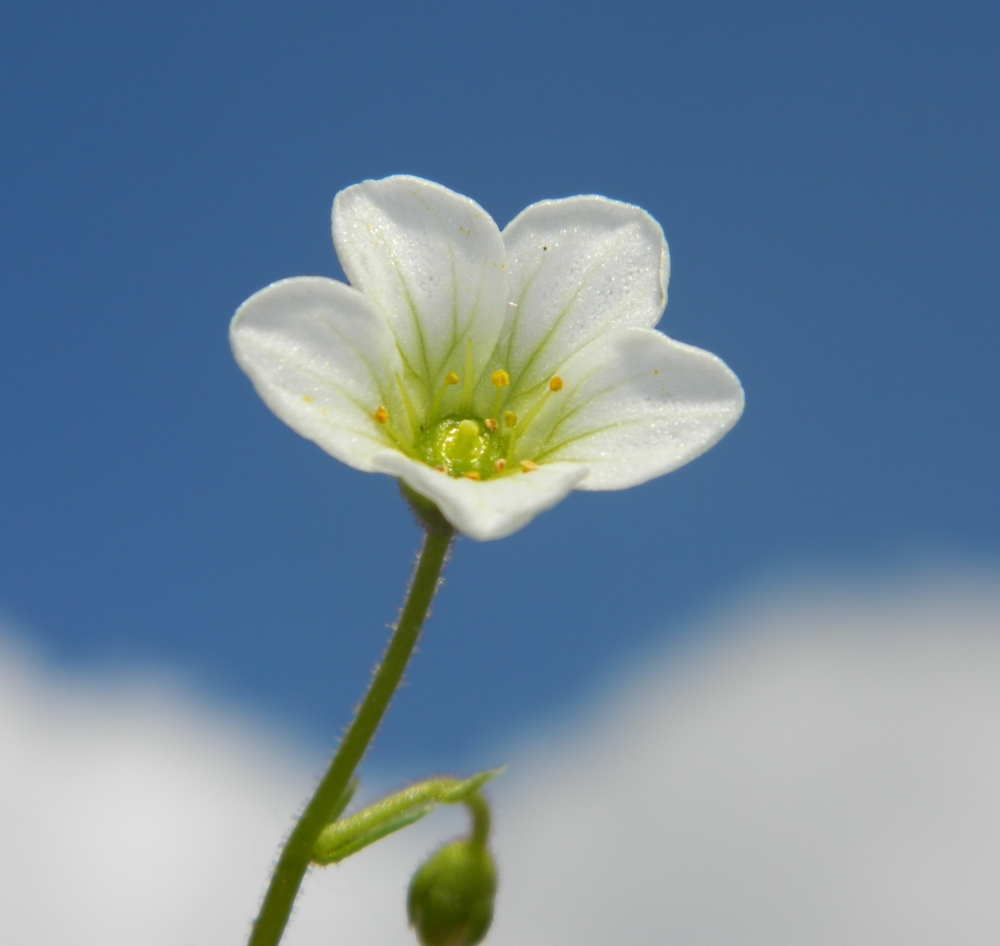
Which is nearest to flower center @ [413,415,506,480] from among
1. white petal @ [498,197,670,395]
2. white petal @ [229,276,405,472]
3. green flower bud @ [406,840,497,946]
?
white petal @ [498,197,670,395]

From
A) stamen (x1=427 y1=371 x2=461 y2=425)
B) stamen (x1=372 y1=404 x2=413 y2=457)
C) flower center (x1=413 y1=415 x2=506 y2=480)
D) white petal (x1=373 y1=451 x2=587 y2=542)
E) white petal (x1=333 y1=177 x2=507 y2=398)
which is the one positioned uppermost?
white petal (x1=333 y1=177 x2=507 y2=398)

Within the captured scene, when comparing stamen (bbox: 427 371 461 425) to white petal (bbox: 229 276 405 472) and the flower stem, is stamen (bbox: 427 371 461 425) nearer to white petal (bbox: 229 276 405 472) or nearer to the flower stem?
white petal (bbox: 229 276 405 472)

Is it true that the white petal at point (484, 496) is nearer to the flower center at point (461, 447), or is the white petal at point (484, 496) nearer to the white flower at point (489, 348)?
the white flower at point (489, 348)

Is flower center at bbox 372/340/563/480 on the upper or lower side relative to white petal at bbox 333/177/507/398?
lower

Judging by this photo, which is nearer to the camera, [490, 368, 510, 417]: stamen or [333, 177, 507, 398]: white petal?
[333, 177, 507, 398]: white petal

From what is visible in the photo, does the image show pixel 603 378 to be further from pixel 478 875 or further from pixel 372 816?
pixel 478 875
